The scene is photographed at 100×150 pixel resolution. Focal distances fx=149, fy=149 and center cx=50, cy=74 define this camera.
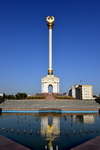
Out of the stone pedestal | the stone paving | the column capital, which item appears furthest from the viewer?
the column capital

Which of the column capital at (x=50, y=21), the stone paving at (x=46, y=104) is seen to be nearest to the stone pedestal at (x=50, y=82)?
the column capital at (x=50, y=21)

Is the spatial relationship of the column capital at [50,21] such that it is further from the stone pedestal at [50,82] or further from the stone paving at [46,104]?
the stone paving at [46,104]

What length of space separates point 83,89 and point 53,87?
3629cm

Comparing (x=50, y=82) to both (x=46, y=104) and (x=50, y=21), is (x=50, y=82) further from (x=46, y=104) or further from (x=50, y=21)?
(x=50, y=21)

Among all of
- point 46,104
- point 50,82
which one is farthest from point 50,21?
point 46,104

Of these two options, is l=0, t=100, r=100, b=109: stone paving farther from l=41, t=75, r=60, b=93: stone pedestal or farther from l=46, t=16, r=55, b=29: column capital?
l=46, t=16, r=55, b=29: column capital

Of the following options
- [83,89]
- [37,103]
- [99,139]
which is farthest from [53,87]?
[99,139]

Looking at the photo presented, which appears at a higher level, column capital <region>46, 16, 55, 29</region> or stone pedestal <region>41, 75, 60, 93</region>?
column capital <region>46, 16, 55, 29</region>

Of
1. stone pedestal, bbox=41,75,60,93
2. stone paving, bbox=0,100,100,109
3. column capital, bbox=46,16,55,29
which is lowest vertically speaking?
stone paving, bbox=0,100,100,109

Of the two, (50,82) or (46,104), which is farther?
(50,82)

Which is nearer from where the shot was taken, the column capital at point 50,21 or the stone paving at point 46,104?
the stone paving at point 46,104

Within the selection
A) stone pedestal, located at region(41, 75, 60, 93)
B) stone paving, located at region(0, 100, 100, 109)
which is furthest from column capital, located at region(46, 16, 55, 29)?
stone paving, located at region(0, 100, 100, 109)

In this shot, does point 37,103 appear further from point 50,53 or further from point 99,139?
point 50,53

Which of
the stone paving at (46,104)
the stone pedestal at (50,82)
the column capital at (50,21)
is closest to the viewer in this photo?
the stone paving at (46,104)
